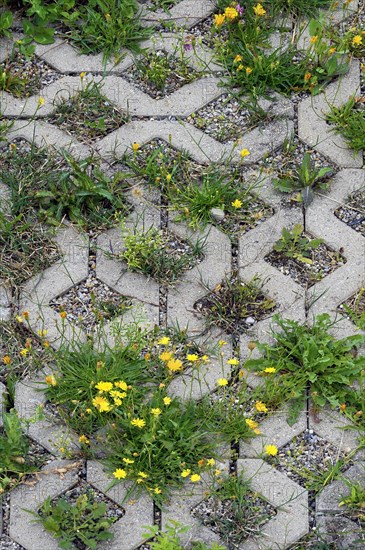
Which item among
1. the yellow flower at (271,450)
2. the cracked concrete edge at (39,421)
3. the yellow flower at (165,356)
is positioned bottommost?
the cracked concrete edge at (39,421)

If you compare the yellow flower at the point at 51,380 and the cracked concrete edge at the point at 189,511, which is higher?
Result: the yellow flower at the point at 51,380

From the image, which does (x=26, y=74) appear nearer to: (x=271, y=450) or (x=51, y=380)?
(x=51, y=380)

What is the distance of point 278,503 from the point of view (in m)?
3.50

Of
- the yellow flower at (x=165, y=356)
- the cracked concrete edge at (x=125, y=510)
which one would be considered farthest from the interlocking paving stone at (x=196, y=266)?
the yellow flower at (x=165, y=356)

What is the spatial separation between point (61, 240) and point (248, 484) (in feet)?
3.85

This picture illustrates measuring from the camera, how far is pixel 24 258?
4020mm

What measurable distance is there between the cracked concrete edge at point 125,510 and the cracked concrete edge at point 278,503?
0.31 m

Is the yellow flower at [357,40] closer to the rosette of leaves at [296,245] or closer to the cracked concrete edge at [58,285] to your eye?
the rosette of leaves at [296,245]

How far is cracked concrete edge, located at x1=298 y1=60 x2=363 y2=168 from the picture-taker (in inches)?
171

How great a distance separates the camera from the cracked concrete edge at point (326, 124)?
436 cm

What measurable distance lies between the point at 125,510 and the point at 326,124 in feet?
5.89

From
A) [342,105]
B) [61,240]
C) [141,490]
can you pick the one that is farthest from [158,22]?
[141,490]

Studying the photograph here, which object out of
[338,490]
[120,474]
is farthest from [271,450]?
[120,474]

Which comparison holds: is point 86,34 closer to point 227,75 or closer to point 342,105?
point 227,75
